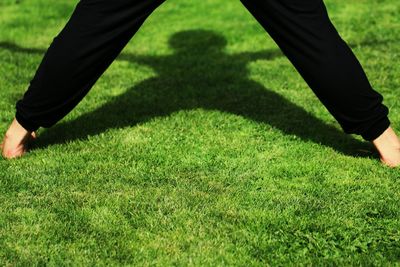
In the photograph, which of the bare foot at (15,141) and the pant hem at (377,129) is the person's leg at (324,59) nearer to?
the pant hem at (377,129)

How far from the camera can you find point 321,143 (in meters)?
3.98

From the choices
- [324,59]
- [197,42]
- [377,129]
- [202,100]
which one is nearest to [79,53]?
[324,59]

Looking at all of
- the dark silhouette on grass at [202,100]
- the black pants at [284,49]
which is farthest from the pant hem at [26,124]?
the dark silhouette on grass at [202,100]

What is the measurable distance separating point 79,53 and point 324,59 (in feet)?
4.52

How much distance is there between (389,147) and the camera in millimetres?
3557

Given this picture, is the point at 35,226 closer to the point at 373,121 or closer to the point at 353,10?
the point at 373,121

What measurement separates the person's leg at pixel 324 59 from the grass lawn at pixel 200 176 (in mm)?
305

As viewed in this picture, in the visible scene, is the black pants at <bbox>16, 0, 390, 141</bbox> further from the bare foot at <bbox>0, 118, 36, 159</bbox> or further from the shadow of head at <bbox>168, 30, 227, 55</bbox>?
the shadow of head at <bbox>168, 30, 227, 55</bbox>

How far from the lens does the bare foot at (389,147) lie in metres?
3.55


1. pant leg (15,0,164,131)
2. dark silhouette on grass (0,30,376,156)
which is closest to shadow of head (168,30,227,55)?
dark silhouette on grass (0,30,376,156)

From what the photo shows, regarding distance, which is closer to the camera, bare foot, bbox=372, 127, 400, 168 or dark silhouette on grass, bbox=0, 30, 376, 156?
bare foot, bbox=372, 127, 400, 168

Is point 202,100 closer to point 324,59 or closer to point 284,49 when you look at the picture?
point 284,49

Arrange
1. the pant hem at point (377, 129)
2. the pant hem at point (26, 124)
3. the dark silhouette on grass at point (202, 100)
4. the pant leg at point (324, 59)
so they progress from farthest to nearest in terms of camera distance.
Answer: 1. the dark silhouette on grass at point (202, 100)
2. the pant hem at point (26, 124)
3. the pant hem at point (377, 129)
4. the pant leg at point (324, 59)

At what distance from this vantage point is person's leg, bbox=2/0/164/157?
3.43m
